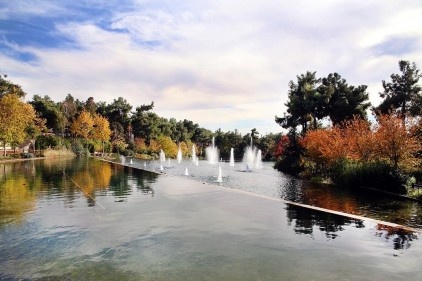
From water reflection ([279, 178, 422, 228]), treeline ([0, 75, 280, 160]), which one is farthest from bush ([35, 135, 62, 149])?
water reflection ([279, 178, 422, 228])

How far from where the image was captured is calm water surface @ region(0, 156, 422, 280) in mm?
8211

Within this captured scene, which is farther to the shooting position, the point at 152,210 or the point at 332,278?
the point at 152,210

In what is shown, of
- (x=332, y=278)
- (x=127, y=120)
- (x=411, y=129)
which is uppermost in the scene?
(x=127, y=120)

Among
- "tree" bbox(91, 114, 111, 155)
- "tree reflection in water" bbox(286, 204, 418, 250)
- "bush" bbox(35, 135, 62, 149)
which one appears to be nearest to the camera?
"tree reflection in water" bbox(286, 204, 418, 250)

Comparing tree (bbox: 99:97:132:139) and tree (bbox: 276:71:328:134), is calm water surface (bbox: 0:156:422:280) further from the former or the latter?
tree (bbox: 99:97:132:139)

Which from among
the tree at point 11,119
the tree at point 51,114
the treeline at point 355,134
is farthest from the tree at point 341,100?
the tree at point 51,114

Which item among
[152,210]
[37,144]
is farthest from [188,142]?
[152,210]

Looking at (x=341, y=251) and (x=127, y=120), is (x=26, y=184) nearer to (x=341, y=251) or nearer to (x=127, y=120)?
(x=341, y=251)

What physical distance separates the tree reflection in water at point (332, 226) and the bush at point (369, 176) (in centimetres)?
1192

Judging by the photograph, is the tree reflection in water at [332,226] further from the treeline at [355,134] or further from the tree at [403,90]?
the tree at [403,90]

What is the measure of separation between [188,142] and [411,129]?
9048cm

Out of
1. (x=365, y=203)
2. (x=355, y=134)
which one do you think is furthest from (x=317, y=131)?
(x=365, y=203)

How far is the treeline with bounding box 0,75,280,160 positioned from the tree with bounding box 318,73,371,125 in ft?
137

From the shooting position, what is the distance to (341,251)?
32.4 feet
